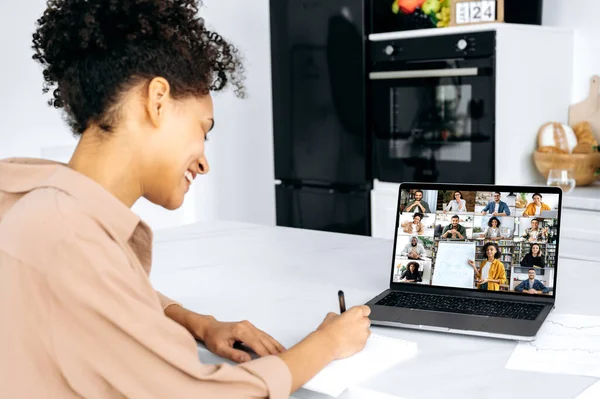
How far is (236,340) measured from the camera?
4.02 feet

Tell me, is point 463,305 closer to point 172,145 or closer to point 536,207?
point 536,207

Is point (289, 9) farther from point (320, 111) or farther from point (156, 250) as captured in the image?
point (156, 250)

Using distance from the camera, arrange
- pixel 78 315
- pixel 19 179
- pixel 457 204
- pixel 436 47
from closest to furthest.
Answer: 1. pixel 78 315
2. pixel 19 179
3. pixel 457 204
4. pixel 436 47

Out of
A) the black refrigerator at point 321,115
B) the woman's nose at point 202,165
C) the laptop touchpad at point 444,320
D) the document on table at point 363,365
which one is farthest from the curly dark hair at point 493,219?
the black refrigerator at point 321,115

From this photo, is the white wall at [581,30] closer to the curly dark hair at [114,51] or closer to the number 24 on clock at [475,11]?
the number 24 on clock at [475,11]

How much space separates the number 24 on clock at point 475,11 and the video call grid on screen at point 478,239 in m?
1.82

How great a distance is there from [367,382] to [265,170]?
3.45 metres

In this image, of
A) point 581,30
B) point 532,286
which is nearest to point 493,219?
point 532,286

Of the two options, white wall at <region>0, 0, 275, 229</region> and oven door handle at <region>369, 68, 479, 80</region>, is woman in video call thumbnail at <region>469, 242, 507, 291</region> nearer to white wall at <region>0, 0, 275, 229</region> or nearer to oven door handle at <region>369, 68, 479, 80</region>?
oven door handle at <region>369, 68, 479, 80</region>

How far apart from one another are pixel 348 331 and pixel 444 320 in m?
0.22

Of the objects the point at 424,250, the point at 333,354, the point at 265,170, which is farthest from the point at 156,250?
the point at 265,170

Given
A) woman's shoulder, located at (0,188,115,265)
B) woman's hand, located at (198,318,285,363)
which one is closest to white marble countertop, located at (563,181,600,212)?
woman's hand, located at (198,318,285,363)

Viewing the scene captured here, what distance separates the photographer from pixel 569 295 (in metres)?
1.47

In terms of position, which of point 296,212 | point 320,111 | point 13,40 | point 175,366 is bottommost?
point 296,212
